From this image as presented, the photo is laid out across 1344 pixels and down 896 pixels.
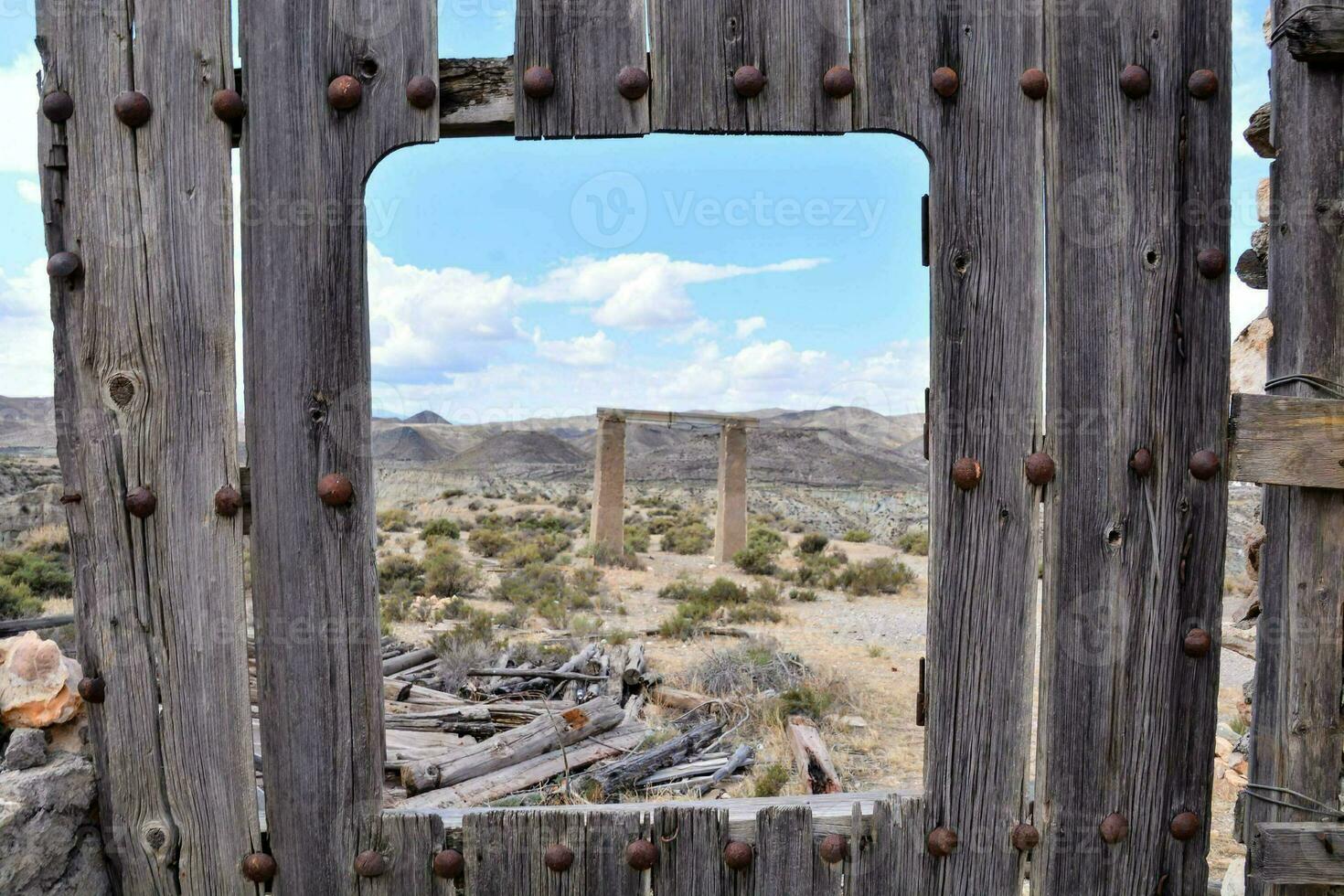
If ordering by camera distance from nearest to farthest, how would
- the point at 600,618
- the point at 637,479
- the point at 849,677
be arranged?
the point at 849,677 < the point at 600,618 < the point at 637,479

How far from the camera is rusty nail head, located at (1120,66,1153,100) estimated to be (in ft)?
6.75

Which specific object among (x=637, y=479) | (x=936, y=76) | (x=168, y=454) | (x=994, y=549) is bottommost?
(x=637, y=479)

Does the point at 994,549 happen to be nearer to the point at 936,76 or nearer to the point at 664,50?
the point at 936,76

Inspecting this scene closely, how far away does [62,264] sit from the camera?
6.36 feet

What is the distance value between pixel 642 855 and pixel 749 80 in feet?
5.78

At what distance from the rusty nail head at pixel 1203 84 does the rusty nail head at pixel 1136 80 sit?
0.10m

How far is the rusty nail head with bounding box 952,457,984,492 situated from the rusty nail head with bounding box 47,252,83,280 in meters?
2.02

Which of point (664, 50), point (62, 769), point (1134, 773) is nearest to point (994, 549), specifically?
point (1134, 773)

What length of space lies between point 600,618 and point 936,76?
9966 millimetres

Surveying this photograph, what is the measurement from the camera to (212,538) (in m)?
2.01

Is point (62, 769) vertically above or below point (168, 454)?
below

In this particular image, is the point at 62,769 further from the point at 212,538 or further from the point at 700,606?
the point at 700,606

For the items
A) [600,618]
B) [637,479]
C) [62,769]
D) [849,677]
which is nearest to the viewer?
[62,769]

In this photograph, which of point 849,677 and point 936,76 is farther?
point 849,677
